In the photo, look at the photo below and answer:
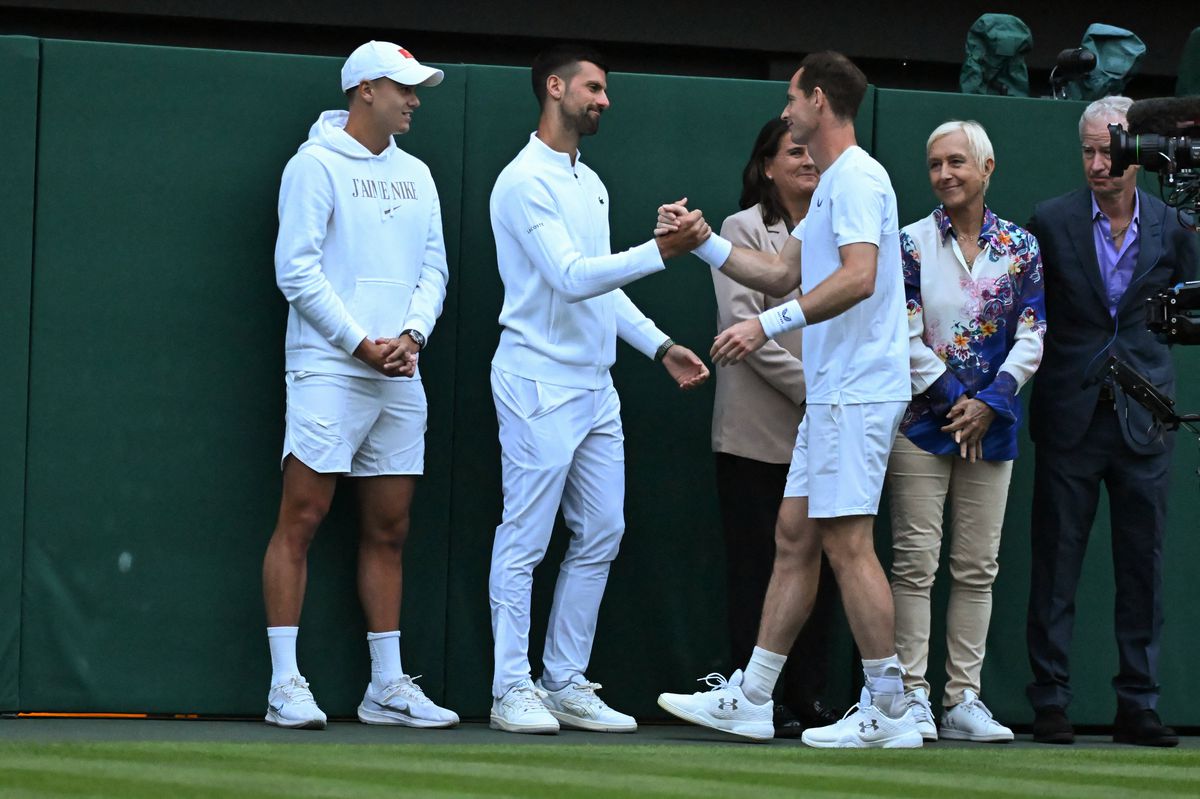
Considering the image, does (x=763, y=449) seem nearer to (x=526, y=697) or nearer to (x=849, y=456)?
(x=849, y=456)

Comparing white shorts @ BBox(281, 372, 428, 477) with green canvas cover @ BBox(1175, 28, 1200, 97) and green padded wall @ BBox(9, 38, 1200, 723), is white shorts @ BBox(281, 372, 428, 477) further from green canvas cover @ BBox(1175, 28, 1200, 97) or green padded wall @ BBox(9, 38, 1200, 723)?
green canvas cover @ BBox(1175, 28, 1200, 97)

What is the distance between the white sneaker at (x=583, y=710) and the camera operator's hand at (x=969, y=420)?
1515 millimetres

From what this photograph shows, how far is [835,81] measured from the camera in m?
6.00

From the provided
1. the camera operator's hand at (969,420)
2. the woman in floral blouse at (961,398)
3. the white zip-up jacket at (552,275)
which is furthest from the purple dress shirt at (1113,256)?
the white zip-up jacket at (552,275)

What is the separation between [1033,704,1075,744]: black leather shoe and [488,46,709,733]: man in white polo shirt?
1471 millimetres

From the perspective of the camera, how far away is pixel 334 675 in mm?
6699

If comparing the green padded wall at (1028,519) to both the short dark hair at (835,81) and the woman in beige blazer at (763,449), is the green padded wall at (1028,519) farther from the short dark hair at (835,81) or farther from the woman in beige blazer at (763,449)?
the short dark hair at (835,81)

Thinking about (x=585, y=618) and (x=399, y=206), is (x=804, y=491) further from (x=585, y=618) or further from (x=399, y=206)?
(x=399, y=206)

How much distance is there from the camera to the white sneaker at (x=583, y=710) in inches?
252

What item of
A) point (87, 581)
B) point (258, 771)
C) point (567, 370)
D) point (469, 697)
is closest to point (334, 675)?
point (469, 697)

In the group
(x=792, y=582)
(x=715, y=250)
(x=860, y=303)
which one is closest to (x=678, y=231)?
(x=715, y=250)

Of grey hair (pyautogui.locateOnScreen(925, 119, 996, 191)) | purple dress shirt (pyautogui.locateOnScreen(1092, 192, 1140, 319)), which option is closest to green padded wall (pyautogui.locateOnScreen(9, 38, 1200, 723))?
grey hair (pyautogui.locateOnScreen(925, 119, 996, 191))

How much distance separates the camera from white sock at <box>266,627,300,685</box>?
628 cm

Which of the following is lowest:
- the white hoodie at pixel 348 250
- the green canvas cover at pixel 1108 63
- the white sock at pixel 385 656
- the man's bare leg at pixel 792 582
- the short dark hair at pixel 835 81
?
the white sock at pixel 385 656
